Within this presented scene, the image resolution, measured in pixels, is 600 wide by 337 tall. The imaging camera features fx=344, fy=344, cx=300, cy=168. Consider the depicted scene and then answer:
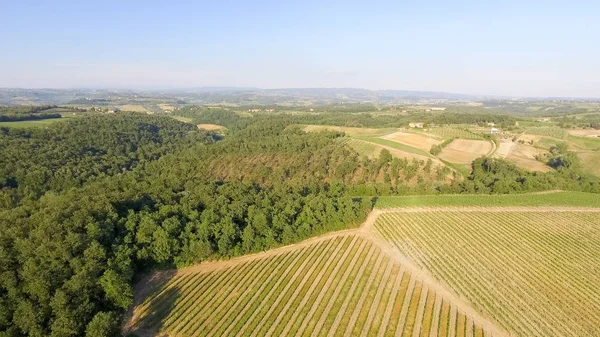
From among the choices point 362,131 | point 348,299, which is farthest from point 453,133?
point 348,299

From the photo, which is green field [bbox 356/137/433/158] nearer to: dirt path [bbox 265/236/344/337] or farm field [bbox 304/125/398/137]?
farm field [bbox 304/125/398/137]

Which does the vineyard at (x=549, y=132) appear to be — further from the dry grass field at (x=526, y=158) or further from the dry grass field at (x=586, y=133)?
the dry grass field at (x=526, y=158)

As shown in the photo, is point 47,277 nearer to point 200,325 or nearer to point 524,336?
point 200,325

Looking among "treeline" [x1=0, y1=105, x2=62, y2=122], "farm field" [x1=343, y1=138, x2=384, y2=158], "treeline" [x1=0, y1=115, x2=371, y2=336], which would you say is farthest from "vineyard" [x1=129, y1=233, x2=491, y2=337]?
"treeline" [x1=0, y1=105, x2=62, y2=122]

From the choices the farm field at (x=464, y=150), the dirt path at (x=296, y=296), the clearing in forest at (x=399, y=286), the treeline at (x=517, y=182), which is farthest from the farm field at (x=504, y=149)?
the dirt path at (x=296, y=296)

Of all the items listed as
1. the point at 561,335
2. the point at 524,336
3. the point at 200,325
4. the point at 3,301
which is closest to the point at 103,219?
the point at 3,301

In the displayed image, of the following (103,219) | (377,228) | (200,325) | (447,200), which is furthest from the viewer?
(447,200)
